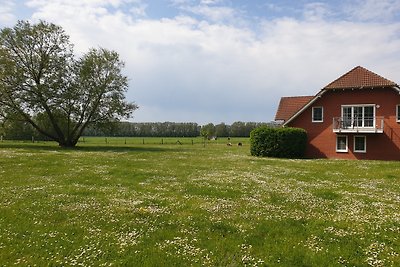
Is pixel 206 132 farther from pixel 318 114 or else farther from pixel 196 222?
pixel 196 222

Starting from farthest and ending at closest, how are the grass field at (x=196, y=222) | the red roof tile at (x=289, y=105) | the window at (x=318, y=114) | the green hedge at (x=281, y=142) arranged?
the red roof tile at (x=289, y=105), the window at (x=318, y=114), the green hedge at (x=281, y=142), the grass field at (x=196, y=222)

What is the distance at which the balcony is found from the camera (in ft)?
132

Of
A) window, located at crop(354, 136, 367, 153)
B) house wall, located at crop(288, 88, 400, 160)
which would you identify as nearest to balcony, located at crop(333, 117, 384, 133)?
house wall, located at crop(288, 88, 400, 160)

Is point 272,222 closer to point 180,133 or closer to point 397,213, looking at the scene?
point 397,213

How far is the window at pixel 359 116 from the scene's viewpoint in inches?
1626

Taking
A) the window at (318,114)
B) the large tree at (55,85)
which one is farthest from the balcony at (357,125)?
the large tree at (55,85)

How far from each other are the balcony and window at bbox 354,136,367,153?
1652mm

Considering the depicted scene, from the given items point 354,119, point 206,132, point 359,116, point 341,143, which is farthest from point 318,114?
point 206,132

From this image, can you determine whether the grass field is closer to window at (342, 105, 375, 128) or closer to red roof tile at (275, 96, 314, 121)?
window at (342, 105, 375, 128)

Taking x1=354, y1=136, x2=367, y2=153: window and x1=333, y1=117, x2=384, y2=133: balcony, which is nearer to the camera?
x1=333, y1=117, x2=384, y2=133: balcony

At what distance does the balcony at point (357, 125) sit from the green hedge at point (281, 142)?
4190mm

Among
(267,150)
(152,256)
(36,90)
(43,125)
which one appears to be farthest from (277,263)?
(43,125)

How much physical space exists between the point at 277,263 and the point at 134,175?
620 inches

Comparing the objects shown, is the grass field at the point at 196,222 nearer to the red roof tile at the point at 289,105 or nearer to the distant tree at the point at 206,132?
the red roof tile at the point at 289,105
